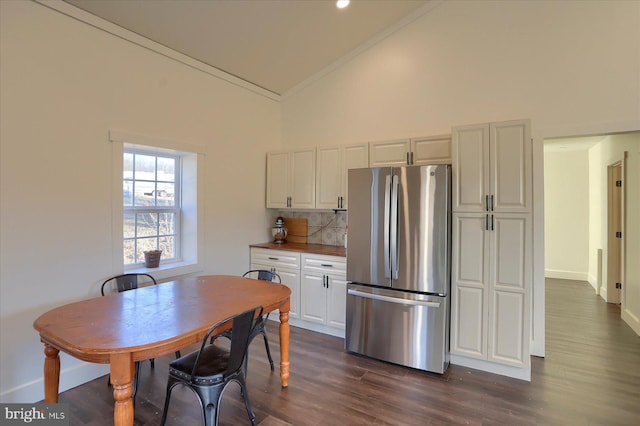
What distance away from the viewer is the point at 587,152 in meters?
6.36

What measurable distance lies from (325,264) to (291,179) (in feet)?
4.15

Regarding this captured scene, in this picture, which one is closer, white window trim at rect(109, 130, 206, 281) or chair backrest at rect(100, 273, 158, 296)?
chair backrest at rect(100, 273, 158, 296)

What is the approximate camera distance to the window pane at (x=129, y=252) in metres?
3.25

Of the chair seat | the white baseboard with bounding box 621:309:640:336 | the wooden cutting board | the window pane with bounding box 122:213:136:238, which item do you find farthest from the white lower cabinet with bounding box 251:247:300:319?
the white baseboard with bounding box 621:309:640:336

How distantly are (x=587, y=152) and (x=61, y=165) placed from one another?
26.4 ft

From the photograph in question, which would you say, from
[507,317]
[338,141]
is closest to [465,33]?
[338,141]

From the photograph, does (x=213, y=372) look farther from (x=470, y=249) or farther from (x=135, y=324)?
(x=470, y=249)

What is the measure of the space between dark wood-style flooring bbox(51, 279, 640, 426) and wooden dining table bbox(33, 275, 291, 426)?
0.33m

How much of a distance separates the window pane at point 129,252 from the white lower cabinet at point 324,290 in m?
1.76

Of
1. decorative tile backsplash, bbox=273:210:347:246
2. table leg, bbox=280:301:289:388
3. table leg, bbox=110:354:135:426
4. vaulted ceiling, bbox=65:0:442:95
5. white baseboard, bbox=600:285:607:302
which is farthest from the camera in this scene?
white baseboard, bbox=600:285:607:302

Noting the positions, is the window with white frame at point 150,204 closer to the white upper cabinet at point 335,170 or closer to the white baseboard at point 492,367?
the white upper cabinet at point 335,170

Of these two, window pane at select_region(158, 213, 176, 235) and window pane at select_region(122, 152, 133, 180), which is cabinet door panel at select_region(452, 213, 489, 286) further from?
window pane at select_region(122, 152, 133, 180)

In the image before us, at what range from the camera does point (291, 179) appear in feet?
14.4

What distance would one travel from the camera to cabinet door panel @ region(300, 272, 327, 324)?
3785mm
